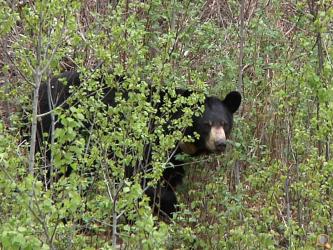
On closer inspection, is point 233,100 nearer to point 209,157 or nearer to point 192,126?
point 192,126

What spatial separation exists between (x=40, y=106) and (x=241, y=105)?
220 centimetres

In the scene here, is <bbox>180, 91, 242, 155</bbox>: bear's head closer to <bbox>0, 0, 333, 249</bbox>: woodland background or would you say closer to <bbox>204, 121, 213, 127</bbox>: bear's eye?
<bbox>204, 121, 213, 127</bbox>: bear's eye

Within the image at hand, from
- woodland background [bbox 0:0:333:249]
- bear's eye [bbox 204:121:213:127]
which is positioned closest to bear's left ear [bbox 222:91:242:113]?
woodland background [bbox 0:0:333:249]

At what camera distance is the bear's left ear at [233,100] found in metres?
9.12

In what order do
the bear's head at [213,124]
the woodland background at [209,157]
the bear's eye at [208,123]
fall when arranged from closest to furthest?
the woodland background at [209,157], the bear's head at [213,124], the bear's eye at [208,123]

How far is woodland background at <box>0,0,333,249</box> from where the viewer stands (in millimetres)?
5328

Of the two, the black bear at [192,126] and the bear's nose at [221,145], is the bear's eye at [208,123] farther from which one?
the bear's nose at [221,145]

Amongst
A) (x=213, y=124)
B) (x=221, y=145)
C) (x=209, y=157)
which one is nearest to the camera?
(x=221, y=145)

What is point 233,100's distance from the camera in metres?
9.24

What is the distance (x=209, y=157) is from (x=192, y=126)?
1.27 feet

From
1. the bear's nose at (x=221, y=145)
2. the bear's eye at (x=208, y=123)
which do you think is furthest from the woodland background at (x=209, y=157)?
the bear's eye at (x=208, y=123)

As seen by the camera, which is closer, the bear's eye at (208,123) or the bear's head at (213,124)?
the bear's head at (213,124)

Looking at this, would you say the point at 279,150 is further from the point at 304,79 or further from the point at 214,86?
the point at 304,79

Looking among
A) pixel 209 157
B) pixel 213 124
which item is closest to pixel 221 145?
pixel 209 157
